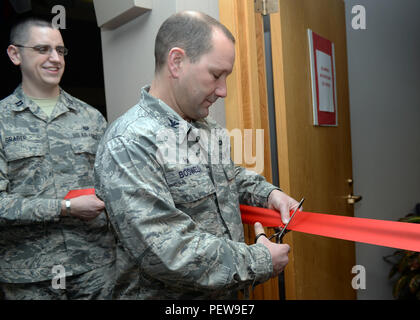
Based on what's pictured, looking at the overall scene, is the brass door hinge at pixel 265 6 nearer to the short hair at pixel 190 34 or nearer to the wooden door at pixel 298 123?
the wooden door at pixel 298 123

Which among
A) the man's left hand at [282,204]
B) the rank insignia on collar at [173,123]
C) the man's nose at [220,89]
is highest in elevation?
the man's nose at [220,89]

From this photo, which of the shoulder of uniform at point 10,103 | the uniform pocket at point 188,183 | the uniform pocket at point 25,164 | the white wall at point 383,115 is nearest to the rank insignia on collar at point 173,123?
the uniform pocket at point 188,183

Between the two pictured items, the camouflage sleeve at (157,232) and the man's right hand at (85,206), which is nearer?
the camouflage sleeve at (157,232)

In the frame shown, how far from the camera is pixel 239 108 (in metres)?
1.38

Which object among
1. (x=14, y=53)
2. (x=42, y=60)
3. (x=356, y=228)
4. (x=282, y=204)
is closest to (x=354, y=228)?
(x=356, y=228)

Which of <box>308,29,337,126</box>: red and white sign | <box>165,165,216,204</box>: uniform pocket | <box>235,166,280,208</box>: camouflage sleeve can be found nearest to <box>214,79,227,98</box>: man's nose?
<box>165,165,216,204</box>: uniform pocket

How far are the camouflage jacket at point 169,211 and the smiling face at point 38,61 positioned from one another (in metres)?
0.71

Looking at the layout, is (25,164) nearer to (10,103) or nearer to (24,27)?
(10,103)

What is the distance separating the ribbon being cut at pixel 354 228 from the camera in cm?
83

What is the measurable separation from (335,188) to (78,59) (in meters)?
2.04

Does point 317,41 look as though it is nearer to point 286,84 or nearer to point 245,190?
point 286,84

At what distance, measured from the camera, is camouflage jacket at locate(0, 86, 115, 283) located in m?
1.25

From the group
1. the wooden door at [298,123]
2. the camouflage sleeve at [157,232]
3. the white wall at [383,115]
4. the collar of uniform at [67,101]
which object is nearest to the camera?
the camouflage sleeve at [157,232]
